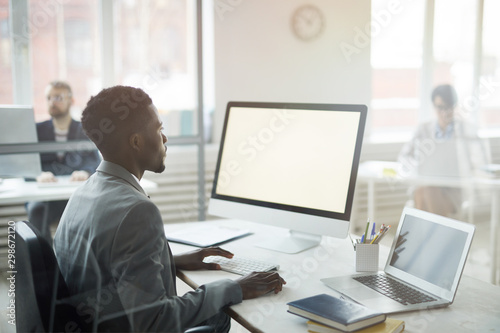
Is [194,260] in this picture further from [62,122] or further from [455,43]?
[455,43]

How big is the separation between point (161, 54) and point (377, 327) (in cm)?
348

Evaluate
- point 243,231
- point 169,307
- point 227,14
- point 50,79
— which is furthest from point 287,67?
point 169,307

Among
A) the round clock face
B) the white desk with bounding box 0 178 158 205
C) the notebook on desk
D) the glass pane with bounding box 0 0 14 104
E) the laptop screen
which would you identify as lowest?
the white desk with bounding box 0 178 158 205

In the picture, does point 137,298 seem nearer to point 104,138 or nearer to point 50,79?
point 104,138

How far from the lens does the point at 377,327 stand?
1177mm

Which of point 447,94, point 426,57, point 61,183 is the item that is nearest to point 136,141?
point 61,183

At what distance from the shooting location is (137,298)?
1.20 m

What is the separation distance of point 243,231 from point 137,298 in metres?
0.89

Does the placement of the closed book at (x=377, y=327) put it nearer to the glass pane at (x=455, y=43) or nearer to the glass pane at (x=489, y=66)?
the glass pane at (x=455, y=43)

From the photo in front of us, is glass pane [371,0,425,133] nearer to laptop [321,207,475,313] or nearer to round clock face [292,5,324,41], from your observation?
round clock face [292,5,324,41]

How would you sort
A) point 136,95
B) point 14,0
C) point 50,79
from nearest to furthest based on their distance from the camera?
point 136,95 < point 14,0 < point 50,79

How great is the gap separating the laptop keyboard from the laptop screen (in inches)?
1.8

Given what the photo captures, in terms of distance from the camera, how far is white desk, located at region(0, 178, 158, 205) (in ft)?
9.36

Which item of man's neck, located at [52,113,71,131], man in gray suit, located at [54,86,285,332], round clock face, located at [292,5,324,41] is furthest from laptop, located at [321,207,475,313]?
round clock face, located at [292,5,324,41]
